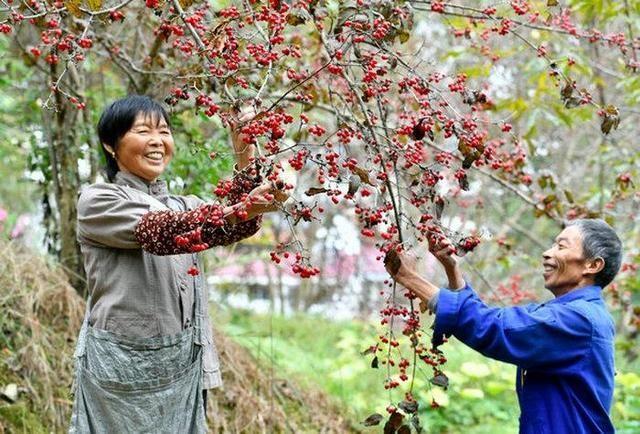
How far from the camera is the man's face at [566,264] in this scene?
2.51 metres

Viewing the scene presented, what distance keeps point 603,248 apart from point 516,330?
18.5 inches

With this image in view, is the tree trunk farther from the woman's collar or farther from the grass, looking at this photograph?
the woman's collar

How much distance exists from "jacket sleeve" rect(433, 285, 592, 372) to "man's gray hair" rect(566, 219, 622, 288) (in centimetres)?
26

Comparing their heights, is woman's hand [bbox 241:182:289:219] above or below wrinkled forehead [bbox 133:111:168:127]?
below

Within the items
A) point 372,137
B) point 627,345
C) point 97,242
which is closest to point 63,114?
point 97,242

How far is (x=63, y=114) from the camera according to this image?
13.8 ft

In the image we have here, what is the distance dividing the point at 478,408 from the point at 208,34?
3961 millimetres

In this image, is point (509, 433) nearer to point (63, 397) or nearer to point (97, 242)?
point (63, 397)

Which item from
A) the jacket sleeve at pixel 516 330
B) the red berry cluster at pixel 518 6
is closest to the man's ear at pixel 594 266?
the jacket sleeve at pixel 516 330

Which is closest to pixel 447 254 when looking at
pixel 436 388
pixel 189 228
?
pixel 189 228

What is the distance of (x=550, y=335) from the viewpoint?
2.28 meters

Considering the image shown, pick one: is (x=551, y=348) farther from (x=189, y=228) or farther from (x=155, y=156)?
(x=155, y=156)

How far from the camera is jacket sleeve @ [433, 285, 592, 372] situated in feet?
7.34

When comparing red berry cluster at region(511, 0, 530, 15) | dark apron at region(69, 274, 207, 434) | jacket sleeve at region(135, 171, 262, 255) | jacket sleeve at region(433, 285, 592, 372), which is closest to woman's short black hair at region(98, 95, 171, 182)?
jacket sleeve at region(135, 171, 262, 255)
